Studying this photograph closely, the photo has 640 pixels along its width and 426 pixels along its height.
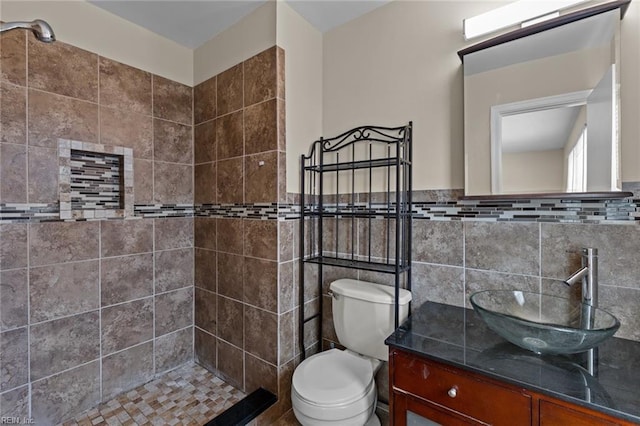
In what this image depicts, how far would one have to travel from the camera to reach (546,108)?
1238 millimetres

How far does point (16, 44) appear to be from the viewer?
1.47 m

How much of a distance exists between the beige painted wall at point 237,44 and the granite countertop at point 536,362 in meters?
1.75

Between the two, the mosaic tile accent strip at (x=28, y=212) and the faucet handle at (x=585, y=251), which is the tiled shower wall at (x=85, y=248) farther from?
the faucet handle at (x=585, y=251)

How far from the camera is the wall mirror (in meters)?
1.13

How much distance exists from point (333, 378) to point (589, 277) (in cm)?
117

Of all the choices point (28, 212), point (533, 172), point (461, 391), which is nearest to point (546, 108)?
point (533, 172)

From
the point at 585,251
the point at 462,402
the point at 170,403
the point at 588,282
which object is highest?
the point at 585,251

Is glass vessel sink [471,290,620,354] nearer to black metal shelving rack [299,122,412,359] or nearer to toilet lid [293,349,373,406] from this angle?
black metal shelving rack [299,122,412,359]

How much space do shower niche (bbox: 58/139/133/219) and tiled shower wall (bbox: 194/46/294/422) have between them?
0.48 m

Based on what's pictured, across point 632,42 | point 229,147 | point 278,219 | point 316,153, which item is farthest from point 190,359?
point 632,42

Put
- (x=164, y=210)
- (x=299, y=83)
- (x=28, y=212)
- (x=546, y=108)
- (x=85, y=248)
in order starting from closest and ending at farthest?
(x=546, y=108) < (x=28, y=212) < (x=85, y=248) < (x=299, y=83) < (x=164, y=210)

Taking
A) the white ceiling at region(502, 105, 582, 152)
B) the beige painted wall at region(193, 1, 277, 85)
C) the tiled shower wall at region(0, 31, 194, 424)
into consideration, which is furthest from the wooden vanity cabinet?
the beige painted wall at region(193, 1, 277, 85)

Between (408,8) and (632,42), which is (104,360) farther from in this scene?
(632,42)

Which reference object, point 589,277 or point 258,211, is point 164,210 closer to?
point 258,211
